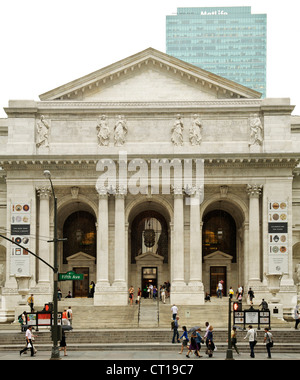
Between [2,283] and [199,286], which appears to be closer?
[199,286]

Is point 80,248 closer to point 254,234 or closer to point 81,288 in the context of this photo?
point 81,288

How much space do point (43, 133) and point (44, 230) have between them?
7.87 metres

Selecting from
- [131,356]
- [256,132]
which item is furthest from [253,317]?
[256,132]

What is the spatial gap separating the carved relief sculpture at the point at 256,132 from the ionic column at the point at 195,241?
6279 millimetres

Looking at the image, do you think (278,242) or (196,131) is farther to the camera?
(196,131)

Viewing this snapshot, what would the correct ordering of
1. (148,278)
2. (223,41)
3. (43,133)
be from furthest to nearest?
(223,41)
(148,278)
(43,133)

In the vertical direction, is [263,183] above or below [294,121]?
below

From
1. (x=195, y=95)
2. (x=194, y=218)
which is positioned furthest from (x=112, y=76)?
(x=194, y=218)

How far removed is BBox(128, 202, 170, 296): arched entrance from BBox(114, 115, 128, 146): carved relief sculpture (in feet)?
21.9

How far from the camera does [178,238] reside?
180 ft

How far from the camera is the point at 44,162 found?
55.0m

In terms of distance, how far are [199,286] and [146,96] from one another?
16.3m
